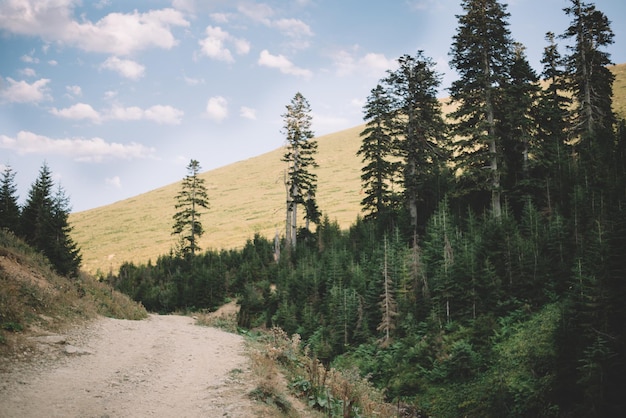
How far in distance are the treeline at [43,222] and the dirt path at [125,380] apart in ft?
33.5

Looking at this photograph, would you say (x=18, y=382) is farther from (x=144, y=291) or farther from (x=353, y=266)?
(x=144, y=291)

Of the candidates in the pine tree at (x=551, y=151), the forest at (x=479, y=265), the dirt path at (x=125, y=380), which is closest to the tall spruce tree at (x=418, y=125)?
the forest at (x=479, y=265)

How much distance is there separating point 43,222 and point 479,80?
28064mm

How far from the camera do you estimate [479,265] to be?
16.1 m

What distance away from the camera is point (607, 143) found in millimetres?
21938

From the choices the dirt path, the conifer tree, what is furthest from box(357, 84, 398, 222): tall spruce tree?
the dirt path

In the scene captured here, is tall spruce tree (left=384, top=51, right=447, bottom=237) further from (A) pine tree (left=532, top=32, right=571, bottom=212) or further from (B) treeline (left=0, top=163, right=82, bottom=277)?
(B) treeline (left=0, top=163, right=82, bottom=277)

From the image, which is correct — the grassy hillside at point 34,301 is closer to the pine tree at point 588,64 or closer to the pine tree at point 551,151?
the pine tree at point 551,151

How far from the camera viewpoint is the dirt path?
5867mm

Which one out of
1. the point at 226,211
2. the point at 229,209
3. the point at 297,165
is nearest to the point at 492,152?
the point at 297,165

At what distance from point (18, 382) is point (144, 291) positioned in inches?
1328

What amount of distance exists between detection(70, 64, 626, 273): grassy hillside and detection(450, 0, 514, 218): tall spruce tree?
28.7 metres

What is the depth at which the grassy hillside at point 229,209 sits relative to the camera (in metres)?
63.5

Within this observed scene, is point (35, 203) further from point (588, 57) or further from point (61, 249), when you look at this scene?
point (588, 57)
